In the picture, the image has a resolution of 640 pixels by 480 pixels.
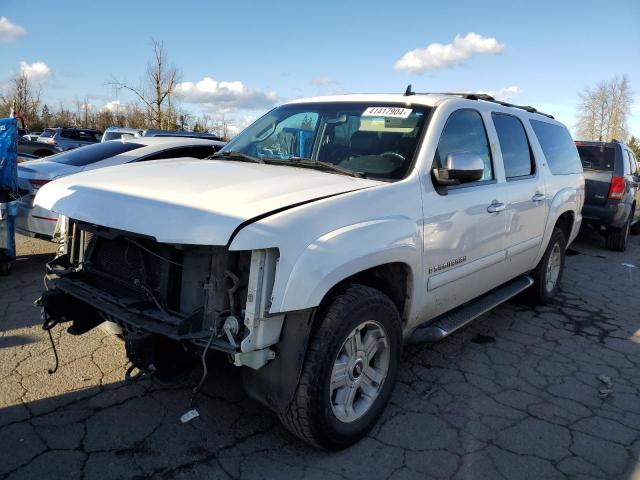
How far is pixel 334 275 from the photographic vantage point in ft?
8.00

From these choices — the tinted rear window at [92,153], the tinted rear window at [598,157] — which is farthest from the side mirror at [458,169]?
the tinted rear window at [598,157]

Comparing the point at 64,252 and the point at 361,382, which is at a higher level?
the point at 64,252

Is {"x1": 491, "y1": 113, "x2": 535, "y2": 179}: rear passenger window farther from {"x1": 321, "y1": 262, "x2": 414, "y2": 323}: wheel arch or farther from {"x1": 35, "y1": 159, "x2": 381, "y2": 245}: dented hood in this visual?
{"x1": 35, "y1": 159, "x2": 381, "y2": 245}: dented hood

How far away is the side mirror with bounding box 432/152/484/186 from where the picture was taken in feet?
10.3

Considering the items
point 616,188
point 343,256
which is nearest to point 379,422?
point 343,256

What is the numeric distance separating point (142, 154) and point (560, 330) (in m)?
5.29

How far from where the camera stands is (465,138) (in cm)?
372

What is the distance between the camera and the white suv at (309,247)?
2344 millimetres

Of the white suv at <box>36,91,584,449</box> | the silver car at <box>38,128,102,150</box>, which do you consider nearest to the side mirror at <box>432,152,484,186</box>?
the white suv at <box>36,91,584,449</box>

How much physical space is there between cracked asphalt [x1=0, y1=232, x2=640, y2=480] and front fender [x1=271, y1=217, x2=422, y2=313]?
720 mm

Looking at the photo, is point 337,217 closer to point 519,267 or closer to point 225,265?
point 225,265

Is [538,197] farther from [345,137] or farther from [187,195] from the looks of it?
[187,195]

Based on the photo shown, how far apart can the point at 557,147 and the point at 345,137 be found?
9.65ft

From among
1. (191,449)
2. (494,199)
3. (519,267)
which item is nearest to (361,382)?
(191,449)
